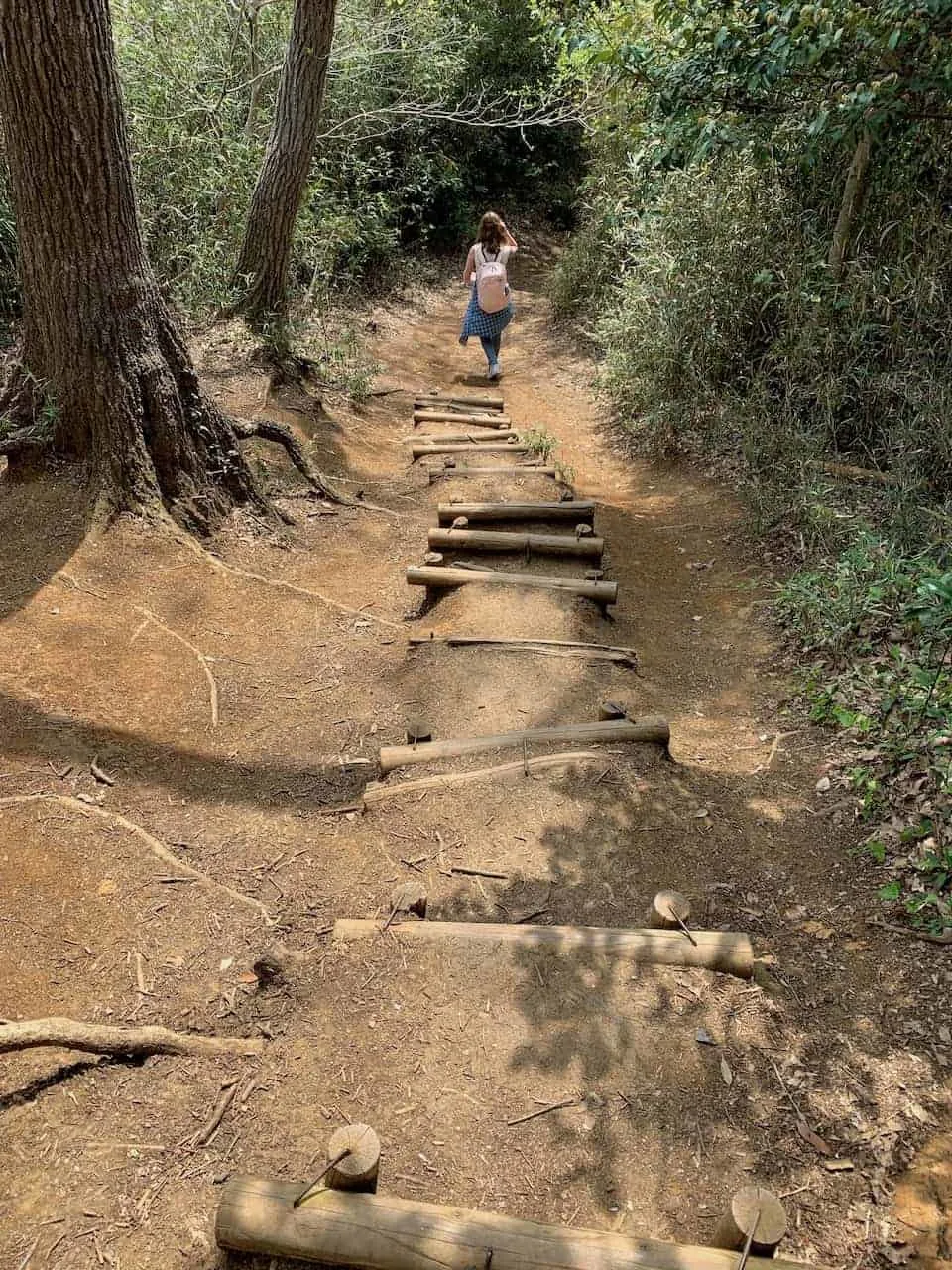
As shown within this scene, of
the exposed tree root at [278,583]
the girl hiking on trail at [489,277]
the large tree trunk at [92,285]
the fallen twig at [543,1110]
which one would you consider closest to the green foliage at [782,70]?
the girl hiking on trail at [489,277]

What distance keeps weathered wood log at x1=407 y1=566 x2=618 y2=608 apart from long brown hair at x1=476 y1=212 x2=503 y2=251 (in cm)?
579

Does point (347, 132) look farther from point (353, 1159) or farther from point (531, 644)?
point (353, 1159)

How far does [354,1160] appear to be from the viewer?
177 cm

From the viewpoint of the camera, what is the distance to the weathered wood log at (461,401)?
9.42 m

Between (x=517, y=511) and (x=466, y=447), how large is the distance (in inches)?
85.6

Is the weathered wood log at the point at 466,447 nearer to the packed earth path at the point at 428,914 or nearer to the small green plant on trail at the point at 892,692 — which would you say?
the packed earth path at the point at 428,914

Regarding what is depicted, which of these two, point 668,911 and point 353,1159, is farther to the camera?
point 668,911

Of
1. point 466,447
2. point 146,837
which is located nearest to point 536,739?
point 146,837

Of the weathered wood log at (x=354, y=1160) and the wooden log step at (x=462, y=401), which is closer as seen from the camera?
the weathered wood log at (x=354, y=1160)

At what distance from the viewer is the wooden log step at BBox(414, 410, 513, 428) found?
8711 mm

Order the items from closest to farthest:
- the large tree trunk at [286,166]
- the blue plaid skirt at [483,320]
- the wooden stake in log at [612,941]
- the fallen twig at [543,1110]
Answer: the fallen twig at [543,1110] → the wooden stake in log at [612,941] → the large tree trunk at [286,166] → the blue plaid skirt at [483,320]

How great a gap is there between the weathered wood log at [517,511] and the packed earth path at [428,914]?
42 centimetres

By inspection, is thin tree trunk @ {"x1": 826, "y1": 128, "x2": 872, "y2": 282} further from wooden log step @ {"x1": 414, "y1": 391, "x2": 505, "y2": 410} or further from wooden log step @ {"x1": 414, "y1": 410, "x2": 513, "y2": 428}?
wooden log step @ {"x1": 414, "y1": 391, "x2": 505, "y2": 410}

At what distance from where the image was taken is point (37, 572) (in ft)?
14.6
